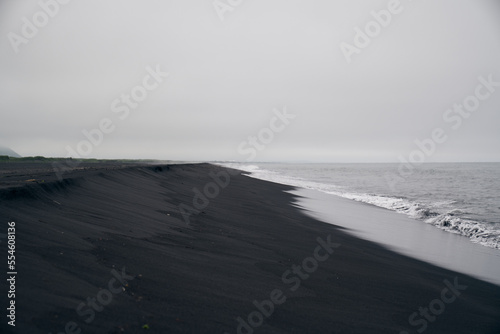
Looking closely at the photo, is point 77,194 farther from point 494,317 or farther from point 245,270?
point 494,317

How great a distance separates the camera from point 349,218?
624 inches

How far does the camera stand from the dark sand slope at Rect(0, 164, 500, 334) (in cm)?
391

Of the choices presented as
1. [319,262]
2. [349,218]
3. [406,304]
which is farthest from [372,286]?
[349,218]

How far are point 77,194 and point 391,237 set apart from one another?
34.0 feet
